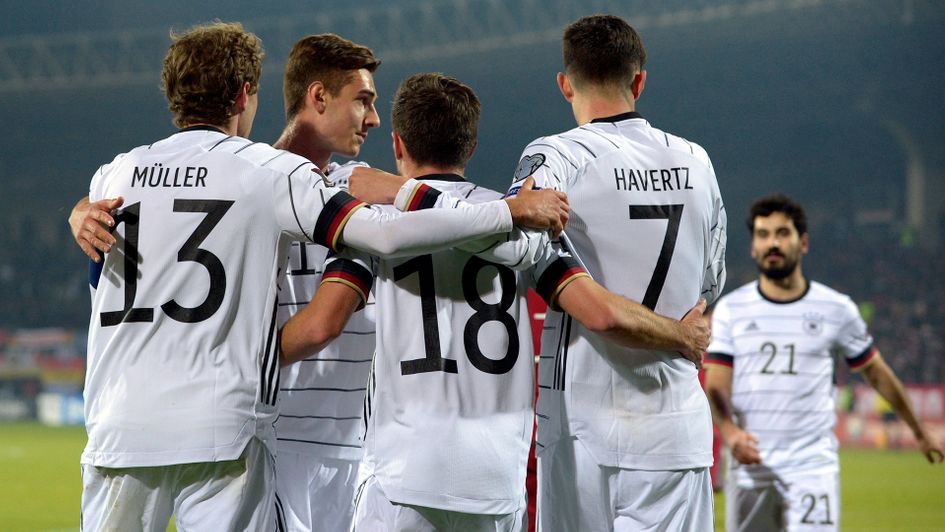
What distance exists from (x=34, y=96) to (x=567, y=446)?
34.6 meters

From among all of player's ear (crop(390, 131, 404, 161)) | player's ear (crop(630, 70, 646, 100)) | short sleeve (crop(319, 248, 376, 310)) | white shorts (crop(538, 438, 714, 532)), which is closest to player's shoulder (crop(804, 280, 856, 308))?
player's ear (crop(630, 70, 646, 100))

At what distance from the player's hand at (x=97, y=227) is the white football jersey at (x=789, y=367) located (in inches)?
168

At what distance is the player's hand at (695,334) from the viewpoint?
3.27 m

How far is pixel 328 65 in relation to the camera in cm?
409

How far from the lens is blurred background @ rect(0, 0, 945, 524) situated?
30.6 meters

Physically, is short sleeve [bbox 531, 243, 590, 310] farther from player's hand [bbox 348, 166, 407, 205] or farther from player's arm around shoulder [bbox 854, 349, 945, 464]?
player's arm around shoulder [bbox 854, 349, 945, 464]

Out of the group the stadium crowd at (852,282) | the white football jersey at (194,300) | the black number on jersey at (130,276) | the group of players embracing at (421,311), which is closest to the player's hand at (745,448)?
the group of players embracing at (421,311)

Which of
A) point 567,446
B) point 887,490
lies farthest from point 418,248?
point 887,490

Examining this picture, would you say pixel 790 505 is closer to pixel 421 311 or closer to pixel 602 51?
pixel 602 51

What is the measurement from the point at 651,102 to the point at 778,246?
29211mm

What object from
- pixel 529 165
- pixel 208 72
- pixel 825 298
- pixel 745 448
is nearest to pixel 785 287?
pixel 825 298

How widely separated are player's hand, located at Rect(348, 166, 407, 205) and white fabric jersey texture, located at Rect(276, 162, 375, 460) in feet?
1.59

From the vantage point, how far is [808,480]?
6117 mm

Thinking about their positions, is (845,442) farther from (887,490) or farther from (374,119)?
(374,119)
